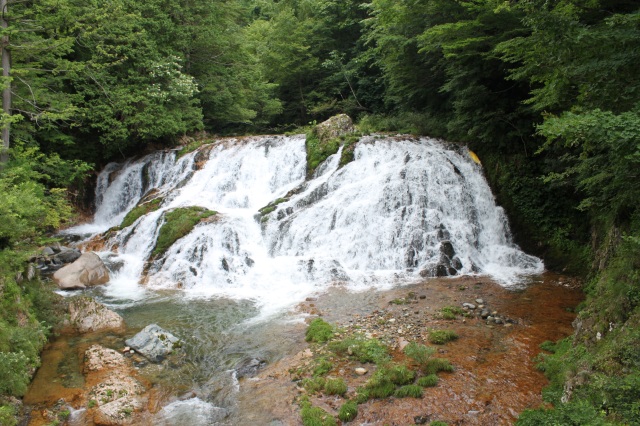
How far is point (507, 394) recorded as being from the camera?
550 cm

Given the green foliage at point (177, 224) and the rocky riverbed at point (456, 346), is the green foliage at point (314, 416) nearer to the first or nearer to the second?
the rocky riverbed at point (456, 346)

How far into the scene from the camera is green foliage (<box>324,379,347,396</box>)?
18.7 feet

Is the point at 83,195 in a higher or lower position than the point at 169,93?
lower

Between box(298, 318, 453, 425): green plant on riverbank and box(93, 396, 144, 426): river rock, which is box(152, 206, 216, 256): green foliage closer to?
box(298, 318, 453, 425): green plant on riverbank

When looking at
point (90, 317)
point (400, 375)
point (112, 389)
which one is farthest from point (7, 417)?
point (400, 375)

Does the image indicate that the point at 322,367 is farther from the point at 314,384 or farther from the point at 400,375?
the point at 400,375

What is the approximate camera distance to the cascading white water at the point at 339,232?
1143 cm

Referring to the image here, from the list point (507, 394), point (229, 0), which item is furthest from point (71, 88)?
point (507, 394)

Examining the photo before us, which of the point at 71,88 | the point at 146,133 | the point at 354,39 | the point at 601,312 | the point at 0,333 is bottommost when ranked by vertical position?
the point at 0,333

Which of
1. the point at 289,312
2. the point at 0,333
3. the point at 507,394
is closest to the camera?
the point at 507,394

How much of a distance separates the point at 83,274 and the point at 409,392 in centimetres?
1010

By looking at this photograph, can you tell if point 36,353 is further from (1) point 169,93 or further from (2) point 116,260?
(1) point 169,93

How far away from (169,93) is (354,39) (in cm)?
1452

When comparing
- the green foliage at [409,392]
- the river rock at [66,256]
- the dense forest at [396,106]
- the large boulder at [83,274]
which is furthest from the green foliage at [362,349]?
the river rock at [66,256]
